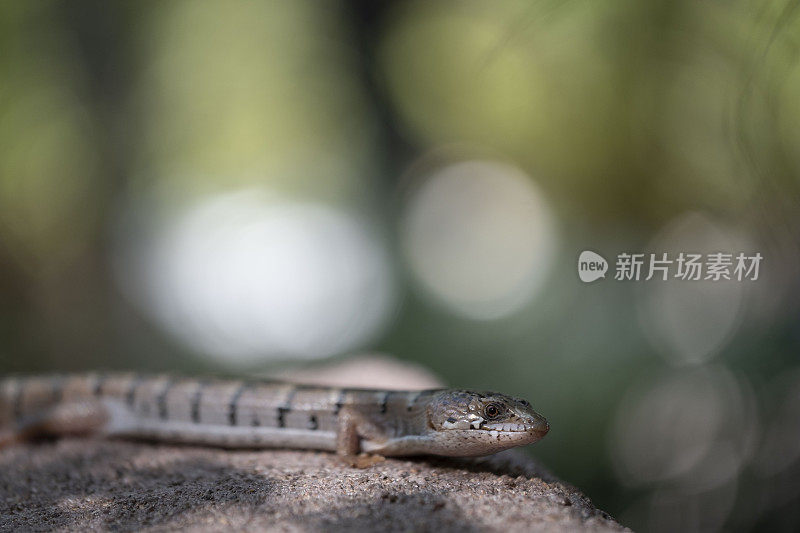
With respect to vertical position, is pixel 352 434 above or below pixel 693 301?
below

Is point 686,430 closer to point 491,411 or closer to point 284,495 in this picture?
point 491,411

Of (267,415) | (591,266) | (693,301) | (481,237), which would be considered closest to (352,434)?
(267,415)

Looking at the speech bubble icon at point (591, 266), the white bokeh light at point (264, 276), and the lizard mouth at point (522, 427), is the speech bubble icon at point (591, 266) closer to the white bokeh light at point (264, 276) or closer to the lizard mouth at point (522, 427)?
the lizard mouth at point (522, 427)

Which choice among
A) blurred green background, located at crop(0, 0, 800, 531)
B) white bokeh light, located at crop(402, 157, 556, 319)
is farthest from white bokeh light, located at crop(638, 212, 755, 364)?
white bokeh light, located at crop(402, 157, 556, 319)

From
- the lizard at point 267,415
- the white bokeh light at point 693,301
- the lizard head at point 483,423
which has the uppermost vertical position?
the white bokeh light at point 693,301

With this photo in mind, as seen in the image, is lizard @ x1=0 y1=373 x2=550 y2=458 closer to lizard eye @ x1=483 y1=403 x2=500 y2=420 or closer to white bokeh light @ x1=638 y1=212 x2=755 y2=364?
lizard eye @ x1=483 y1=403 x2=500 y2=420

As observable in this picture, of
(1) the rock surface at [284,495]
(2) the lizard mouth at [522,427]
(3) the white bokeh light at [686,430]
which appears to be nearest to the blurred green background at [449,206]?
(3) the white bokeh light at [686,430]
